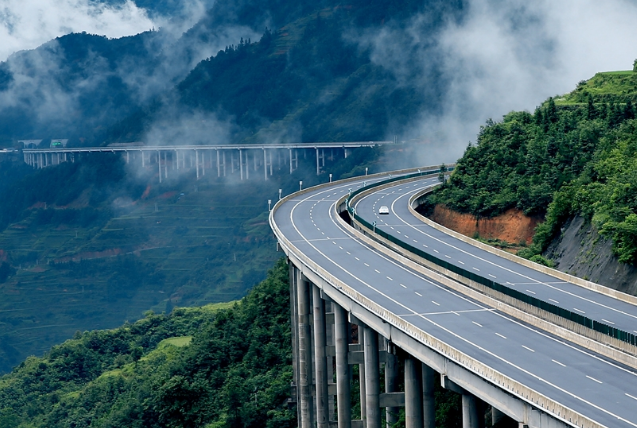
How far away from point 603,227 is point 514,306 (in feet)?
44.8

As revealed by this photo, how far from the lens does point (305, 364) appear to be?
78.0m

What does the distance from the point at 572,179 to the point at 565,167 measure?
11.5ft

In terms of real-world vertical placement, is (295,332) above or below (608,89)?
below

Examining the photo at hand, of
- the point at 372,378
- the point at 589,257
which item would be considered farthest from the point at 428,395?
the point at 589,257

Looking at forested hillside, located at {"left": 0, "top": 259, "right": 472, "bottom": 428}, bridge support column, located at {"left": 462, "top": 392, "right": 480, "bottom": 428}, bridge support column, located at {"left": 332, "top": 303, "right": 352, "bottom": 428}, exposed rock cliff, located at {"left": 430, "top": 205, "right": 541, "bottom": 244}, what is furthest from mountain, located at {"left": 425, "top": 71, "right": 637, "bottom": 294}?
bridge support column, located at {"left": 462, "top": 392, "right": 480, "bottom": 428}

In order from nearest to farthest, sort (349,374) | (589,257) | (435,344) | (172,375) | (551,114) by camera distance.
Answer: (435,344) → (349,374) → (589,257) → (172,375) → (551,114)

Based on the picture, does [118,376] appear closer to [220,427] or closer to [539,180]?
[220,427]

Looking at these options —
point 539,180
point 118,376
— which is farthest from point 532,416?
point 118,376

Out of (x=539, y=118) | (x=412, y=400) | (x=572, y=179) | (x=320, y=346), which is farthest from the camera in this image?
(x=539, y=118)

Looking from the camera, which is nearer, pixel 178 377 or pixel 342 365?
pixel 342 365

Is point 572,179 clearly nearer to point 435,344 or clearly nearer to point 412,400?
point 412,400

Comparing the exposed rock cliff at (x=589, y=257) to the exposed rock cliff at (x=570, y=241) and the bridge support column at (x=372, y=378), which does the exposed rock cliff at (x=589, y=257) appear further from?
the bridge support column at (x=372, y=378)

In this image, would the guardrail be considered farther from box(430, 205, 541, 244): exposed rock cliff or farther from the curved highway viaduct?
box(430, 205, 541, 244): exposed rock cliff

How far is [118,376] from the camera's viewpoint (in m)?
115
